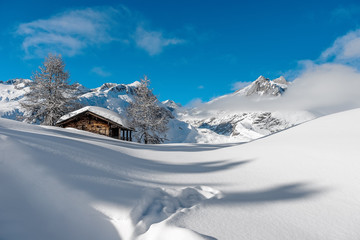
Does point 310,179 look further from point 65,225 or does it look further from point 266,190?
point 65,225

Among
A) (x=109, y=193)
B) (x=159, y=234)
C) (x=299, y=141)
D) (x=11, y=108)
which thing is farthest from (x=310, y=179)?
(x=11, y=108)

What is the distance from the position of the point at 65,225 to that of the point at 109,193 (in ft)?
2.03

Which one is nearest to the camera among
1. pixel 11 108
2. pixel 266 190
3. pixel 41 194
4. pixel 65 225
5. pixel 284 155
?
pixel 65 225

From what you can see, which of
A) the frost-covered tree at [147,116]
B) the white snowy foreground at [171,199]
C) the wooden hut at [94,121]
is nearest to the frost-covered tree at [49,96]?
the wooden hut at [94,121]

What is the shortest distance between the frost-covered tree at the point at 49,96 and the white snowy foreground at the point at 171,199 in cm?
1688

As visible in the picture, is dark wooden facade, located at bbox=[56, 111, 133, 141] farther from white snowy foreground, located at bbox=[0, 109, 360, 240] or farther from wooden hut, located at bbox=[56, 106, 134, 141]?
white snowy foreground, located at bbox=[0, 109, 360, 240]

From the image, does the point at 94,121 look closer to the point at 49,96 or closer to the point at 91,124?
the point at 91,124

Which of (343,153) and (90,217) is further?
(343,153)

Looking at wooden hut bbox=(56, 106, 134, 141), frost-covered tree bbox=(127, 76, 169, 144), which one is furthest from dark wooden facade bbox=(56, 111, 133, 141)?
frost-covered tree bbox=(127, 76, 169, 144)

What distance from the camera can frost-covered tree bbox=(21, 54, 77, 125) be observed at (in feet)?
58.5

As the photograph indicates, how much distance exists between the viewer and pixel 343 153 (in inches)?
139

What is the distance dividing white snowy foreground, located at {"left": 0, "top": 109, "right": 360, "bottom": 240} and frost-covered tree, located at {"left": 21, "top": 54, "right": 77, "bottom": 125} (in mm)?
16878

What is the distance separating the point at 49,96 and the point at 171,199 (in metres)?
19.7

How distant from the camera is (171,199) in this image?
2.79m
